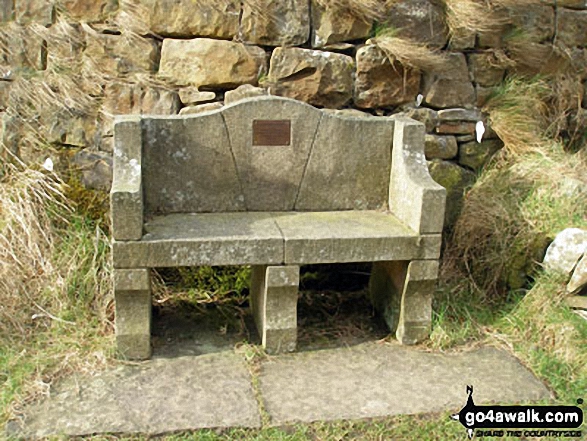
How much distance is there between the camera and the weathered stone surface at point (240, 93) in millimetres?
4070

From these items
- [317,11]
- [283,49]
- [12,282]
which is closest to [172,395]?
A: [12,282]

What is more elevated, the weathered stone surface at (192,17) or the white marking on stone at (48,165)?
the weathered stone surface at (192,17)

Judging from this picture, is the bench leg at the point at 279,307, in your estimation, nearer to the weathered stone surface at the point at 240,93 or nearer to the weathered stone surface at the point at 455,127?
the weathered stone surface at the point at 240,93

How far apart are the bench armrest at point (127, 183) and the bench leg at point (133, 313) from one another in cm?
20

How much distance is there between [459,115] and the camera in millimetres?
4492

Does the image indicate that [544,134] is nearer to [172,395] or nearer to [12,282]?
[172,395]

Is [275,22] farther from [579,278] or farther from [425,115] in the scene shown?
[579,278]

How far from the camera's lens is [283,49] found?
4086mm

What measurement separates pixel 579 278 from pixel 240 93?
2.28 m

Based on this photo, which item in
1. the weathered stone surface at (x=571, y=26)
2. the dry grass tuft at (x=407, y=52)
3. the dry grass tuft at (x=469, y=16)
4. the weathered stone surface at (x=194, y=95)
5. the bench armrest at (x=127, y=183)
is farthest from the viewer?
the weathered stone surface at (x=571, y=26)

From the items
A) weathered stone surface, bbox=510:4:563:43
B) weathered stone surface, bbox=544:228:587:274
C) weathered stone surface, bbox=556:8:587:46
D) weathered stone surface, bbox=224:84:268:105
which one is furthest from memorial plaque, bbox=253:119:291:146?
weathered stone surface, bbox=556:8:587:46

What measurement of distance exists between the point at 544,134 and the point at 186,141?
8.90 feet

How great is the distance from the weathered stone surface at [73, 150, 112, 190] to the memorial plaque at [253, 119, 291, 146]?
1.05 meters

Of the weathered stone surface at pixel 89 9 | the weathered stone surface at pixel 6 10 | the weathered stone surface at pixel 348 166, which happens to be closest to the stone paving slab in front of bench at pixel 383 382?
the weathered stone surface at pixel 348 166
